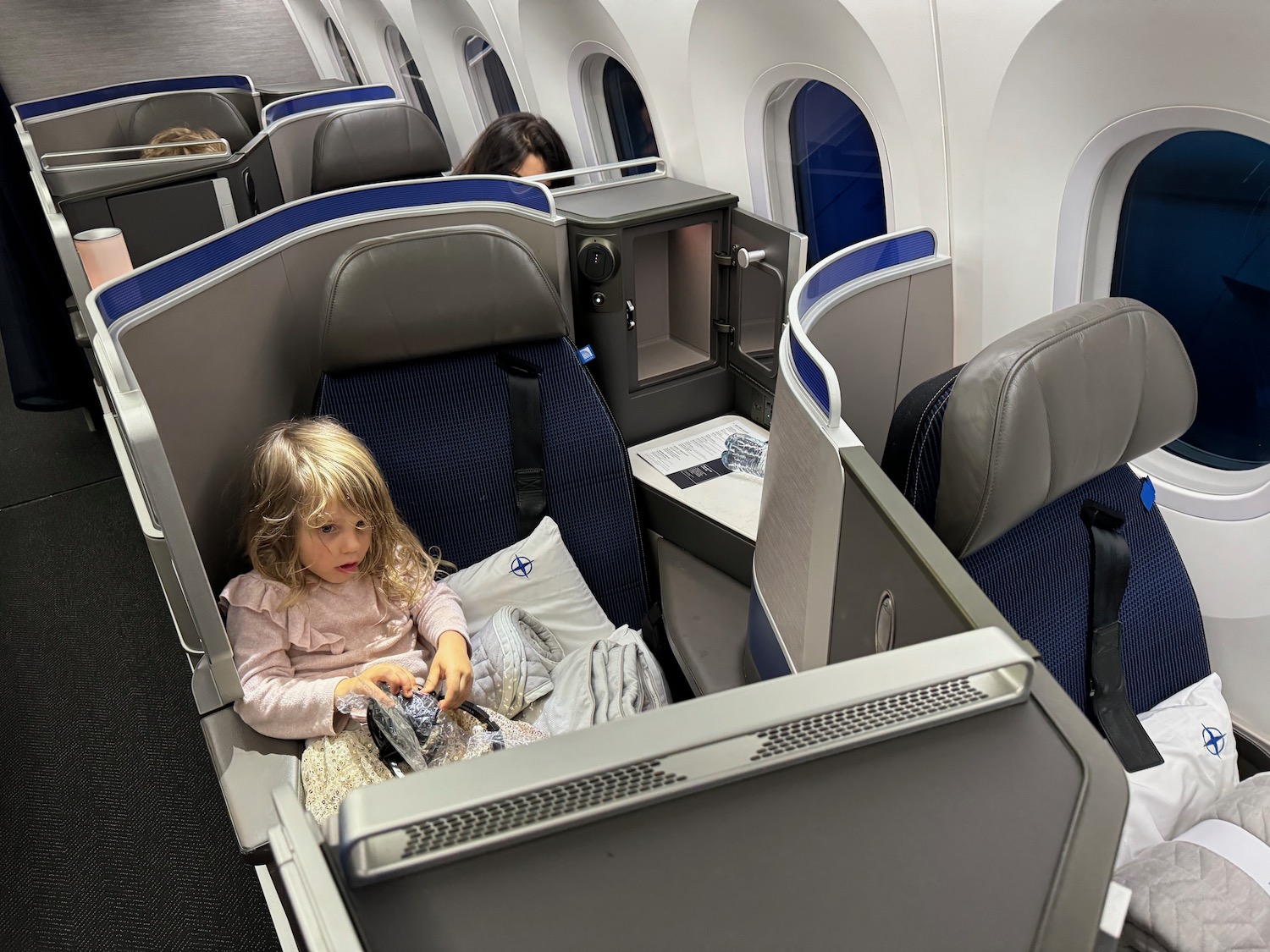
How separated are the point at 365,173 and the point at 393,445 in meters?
2.37

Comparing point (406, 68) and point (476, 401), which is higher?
point (406, 68)

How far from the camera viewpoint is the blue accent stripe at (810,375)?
1.29m

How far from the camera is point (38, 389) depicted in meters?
3.89

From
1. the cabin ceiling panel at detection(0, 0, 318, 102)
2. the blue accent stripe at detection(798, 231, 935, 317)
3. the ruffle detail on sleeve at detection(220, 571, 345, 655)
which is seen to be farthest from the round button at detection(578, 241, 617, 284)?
the cabin ceiling panel at detection(0, 0, 318, 102)

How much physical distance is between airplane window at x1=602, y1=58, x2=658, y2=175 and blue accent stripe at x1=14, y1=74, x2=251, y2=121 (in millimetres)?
2382

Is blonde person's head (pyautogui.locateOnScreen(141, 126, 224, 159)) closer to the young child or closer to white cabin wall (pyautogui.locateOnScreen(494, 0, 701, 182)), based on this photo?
white cabin wall (pyautogui.locateOnScreen(494, 0, 701, 182))

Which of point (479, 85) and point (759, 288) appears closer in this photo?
point (759, 288)

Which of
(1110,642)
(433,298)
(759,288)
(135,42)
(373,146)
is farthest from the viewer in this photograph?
(135,42)

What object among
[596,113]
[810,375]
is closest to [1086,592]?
[810,375]

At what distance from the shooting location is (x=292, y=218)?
196 centimetres

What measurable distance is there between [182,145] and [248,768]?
2943 millimetres

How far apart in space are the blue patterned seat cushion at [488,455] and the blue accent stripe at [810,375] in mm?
704

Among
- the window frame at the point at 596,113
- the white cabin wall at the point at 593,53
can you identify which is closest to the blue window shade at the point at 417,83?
the white cabin wall at the point at 593,53

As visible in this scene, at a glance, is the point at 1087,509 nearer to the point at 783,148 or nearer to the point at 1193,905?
the point at 1193,905
